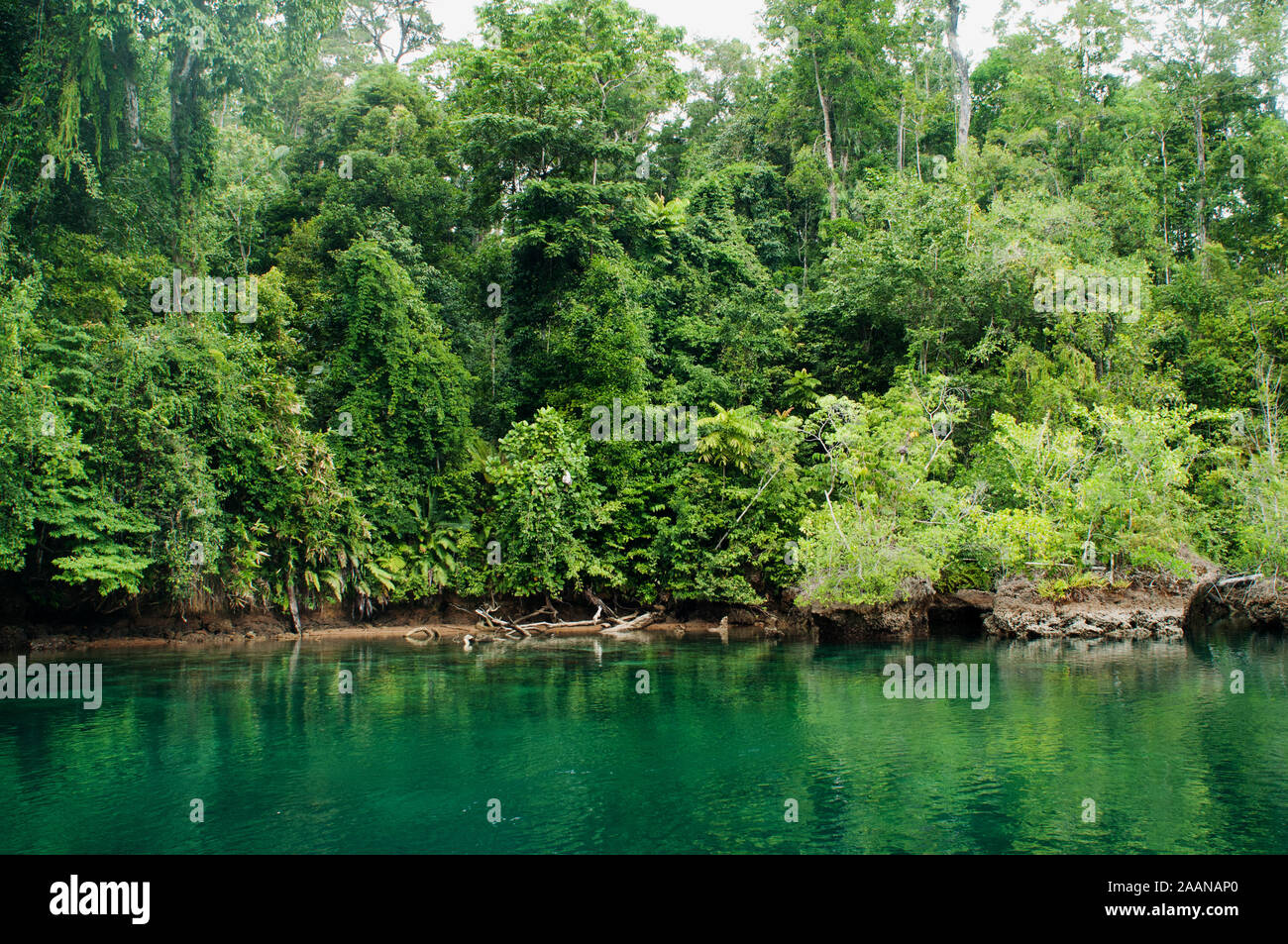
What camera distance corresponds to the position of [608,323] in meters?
29.2

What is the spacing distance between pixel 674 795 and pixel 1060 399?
20859mm

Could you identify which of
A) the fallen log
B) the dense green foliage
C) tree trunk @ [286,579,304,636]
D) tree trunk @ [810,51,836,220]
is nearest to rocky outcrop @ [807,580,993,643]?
the dense green foliage

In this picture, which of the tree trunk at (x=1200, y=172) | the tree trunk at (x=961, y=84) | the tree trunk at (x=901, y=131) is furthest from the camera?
the tree trunk at (x=901, y=131)

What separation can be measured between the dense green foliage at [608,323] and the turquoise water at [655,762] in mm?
5535

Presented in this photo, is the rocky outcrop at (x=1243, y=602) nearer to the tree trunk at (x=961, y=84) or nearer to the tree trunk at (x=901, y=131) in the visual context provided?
the tree trunk at (x=961, y=84)

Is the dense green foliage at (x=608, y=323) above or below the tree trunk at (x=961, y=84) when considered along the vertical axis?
below

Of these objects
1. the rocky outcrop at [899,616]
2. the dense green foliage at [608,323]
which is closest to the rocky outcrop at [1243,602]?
the dense green foliage at [608,323]

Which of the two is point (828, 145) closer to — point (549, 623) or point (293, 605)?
point (549, 623)

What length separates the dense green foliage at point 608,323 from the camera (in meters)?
22.8

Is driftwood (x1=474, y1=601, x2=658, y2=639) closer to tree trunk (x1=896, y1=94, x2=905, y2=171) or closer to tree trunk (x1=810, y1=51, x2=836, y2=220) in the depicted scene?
tree trunk (x1=810, y1=51, x2=836, y2=220)

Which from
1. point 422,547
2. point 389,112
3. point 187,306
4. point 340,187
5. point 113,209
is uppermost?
point 389,112
